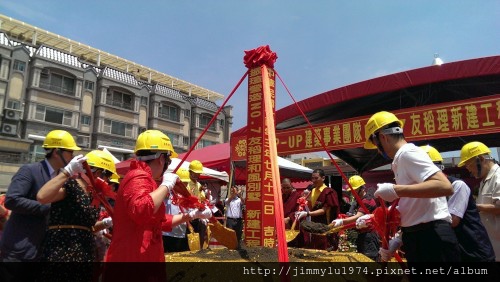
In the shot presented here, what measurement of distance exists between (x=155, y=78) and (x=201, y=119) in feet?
22.1

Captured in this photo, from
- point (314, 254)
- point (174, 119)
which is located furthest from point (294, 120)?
point (174, 119)

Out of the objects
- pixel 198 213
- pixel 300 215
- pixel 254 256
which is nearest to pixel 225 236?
pixel 254 256

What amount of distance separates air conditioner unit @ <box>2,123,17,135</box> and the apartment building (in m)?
0.06

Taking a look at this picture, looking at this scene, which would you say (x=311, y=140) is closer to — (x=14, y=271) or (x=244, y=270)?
(x=244, y=270)

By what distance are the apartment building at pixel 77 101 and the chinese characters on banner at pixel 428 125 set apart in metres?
18.7

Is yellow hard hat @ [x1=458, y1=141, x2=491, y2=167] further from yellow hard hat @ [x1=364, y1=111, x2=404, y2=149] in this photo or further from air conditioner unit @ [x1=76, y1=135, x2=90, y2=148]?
air conditioner unit @ [x1=76, y1=135, x2=90, y2=148]

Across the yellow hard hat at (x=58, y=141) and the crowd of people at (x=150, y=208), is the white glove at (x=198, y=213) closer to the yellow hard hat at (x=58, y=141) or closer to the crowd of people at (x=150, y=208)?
the crowd of people at (x=150, y=208)

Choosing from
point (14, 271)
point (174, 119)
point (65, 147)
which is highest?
point (174, 119)

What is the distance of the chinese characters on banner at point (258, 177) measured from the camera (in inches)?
169

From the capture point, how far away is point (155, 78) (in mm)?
35375

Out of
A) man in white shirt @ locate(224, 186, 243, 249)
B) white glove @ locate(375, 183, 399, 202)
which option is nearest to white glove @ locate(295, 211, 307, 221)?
white glove @ locate(375, 183, 399, 202)

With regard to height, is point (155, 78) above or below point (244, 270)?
above

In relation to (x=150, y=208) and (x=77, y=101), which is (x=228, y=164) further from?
(x=77, y=101)

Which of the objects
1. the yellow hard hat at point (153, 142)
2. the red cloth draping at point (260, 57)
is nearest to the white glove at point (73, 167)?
the yellow hard hat at point (153, 142)
